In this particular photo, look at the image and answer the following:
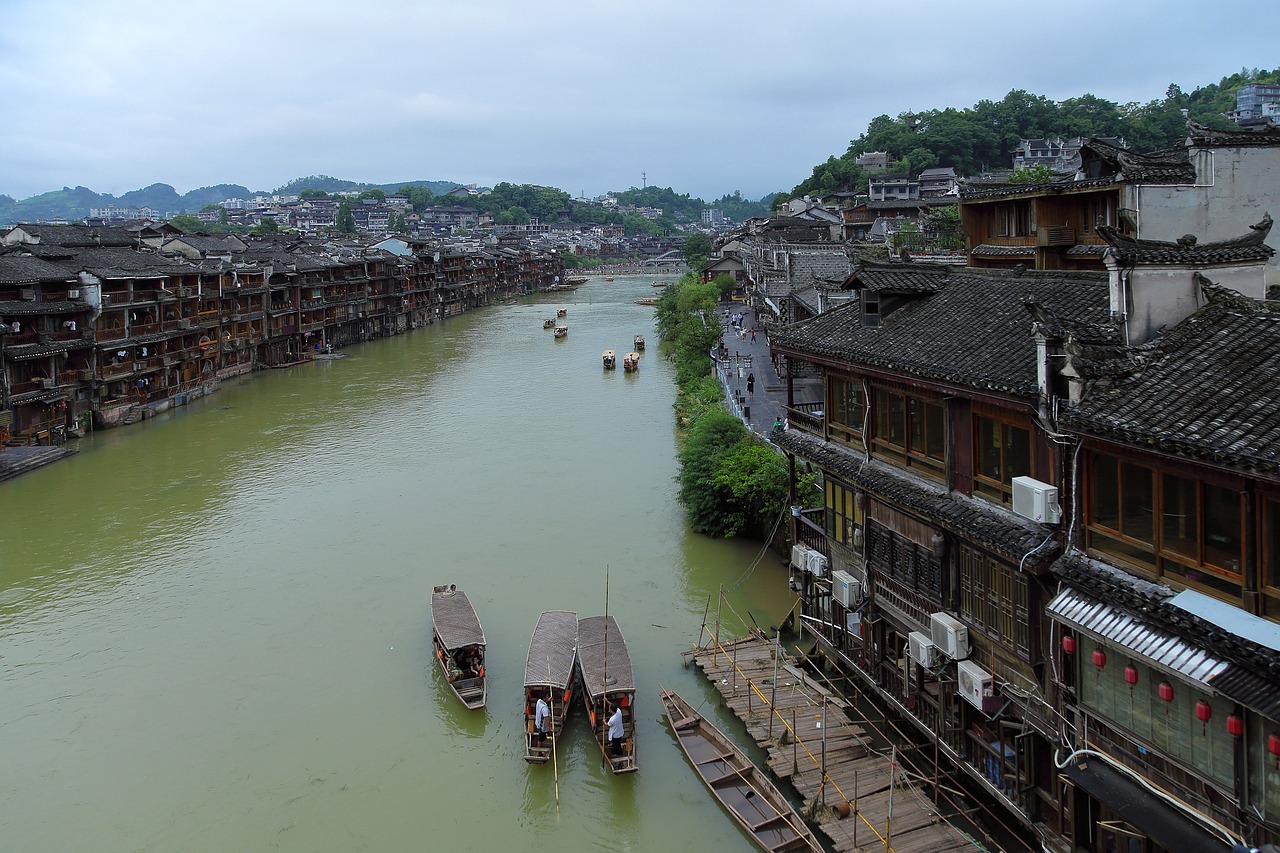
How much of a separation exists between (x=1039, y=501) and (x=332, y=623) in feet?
47.9

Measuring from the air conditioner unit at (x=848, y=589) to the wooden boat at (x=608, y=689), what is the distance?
3429 millimetres

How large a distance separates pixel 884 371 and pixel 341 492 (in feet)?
66.7

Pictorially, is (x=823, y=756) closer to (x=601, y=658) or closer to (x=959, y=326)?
(x=601, y=658)

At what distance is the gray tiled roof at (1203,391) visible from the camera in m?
7.84

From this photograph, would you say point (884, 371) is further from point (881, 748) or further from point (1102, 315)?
point (881, 748)

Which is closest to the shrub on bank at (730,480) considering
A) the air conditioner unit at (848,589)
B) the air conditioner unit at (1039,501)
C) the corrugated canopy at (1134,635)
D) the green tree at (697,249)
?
the air conditioner unit at (848,589)

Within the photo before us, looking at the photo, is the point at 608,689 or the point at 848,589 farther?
the point at 608,689

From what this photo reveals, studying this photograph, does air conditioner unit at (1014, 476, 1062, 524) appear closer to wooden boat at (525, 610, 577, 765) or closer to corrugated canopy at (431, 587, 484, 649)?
wooden boat at (525, 610, 577, 765)

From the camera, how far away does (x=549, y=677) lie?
52.0 ft

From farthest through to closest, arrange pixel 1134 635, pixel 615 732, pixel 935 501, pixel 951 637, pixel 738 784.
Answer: pixel 615 732, pixel 738 784, pixel 935 501, pixel 951 637, pixel 1134 635

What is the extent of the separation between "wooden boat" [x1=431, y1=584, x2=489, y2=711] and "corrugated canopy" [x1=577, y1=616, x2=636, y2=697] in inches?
68.0

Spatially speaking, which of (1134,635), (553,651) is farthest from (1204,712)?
(553,651)

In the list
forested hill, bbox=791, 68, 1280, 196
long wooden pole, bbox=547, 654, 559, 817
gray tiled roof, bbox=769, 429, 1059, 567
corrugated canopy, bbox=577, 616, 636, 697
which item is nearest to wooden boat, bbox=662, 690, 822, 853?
corrugated canopy, bbox=577, 616, 636, 697

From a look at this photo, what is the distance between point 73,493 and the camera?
97.1ft
